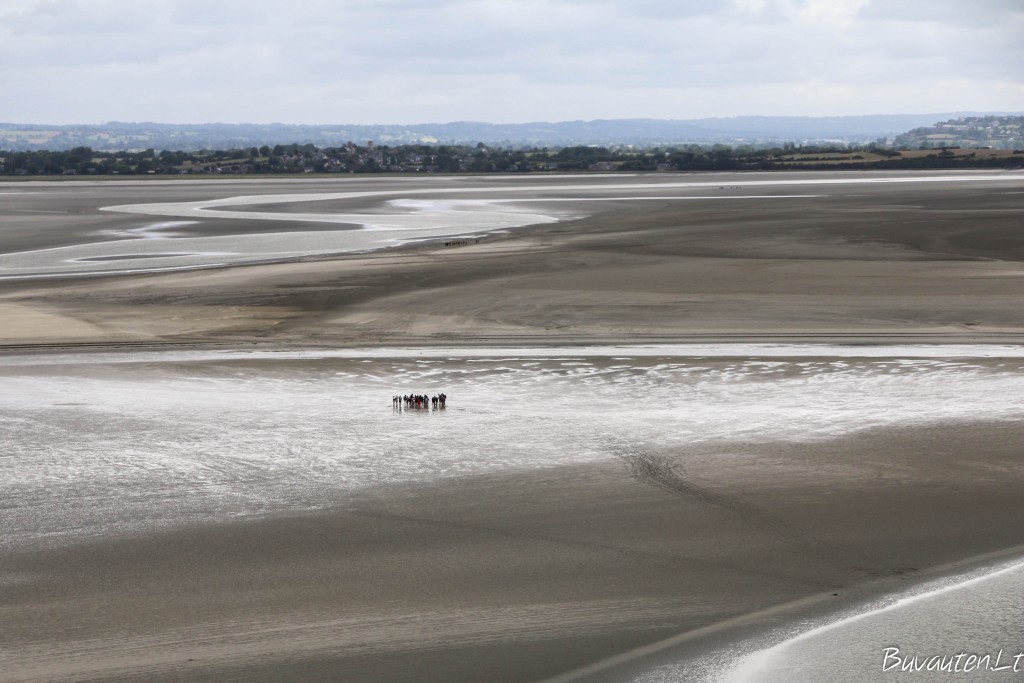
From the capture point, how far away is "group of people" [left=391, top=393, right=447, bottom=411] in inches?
675

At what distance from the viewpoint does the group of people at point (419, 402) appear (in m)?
17.1

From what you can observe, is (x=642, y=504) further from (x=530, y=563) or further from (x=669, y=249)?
(x=669, y=249)

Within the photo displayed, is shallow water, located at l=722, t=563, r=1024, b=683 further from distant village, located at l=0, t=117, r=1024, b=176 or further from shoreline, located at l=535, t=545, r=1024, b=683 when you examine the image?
distant village, located at l=0, t=117, r=1024, b=176

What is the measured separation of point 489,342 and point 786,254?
16088mm

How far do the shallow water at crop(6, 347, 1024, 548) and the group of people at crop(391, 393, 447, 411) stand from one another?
11.0 inches

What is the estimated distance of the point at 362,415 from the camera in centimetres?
1678

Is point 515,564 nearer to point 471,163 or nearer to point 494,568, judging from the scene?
point 494,568

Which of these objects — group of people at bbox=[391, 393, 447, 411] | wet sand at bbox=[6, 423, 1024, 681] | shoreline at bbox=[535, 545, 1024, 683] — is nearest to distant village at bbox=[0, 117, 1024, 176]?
group of people at bbox=[391, 393, 447, 411]

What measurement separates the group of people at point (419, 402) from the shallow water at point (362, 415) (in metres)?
0.28

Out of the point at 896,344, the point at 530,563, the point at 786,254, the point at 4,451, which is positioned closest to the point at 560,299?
the point at 896,344

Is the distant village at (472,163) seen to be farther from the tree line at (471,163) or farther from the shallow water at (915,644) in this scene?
the shallow water at (915,644)

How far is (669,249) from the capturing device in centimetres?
3822

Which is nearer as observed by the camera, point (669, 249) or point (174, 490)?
point (174, 490)

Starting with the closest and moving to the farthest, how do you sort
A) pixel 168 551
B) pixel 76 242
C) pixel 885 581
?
pixel 885 581 < pixel 168 551 < pixel 76 242
